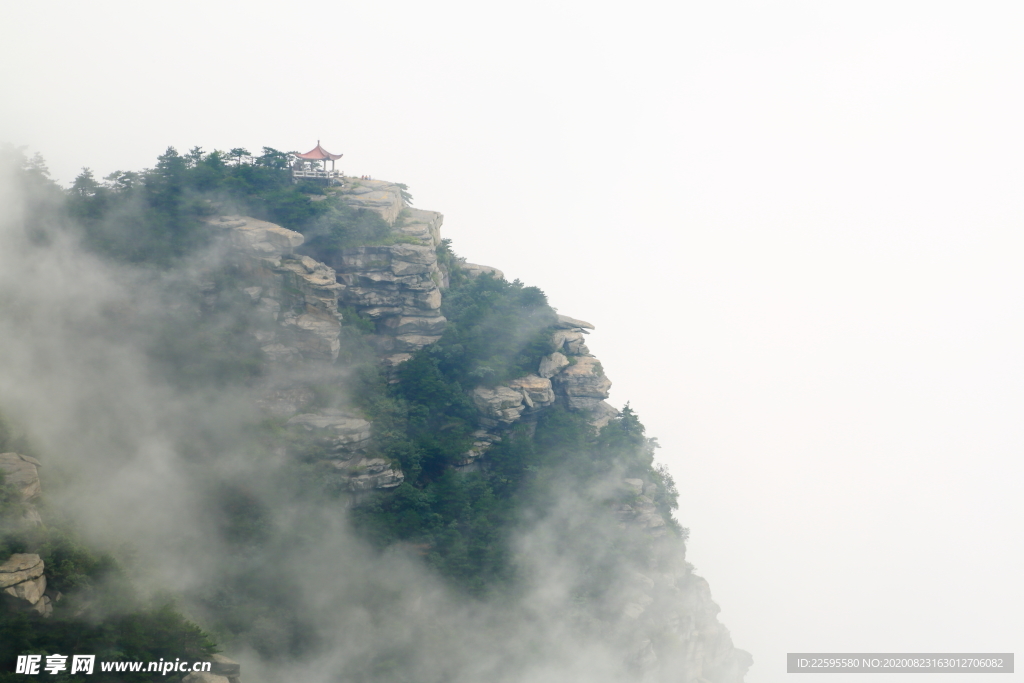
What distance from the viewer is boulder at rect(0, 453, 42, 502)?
29312 mm

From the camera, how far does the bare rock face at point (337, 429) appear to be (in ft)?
156

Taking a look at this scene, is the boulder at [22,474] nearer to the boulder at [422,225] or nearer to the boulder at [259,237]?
the boulder at [259,237]

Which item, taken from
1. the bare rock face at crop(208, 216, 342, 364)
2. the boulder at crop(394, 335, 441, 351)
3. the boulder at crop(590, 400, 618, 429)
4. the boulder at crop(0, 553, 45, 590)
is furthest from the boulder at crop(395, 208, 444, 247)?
the boulder at crop(0, 553, 45, 590)

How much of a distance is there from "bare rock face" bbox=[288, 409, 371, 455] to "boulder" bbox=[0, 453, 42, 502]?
1807 centimetres

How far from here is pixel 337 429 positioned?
48.2 meters

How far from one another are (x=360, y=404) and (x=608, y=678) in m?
30.3

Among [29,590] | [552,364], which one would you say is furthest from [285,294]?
[29,590]

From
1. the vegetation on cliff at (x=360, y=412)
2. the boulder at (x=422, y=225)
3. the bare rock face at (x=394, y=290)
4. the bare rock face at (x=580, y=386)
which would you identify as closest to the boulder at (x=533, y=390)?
the vegetation on cliff at (x=360, y=412)

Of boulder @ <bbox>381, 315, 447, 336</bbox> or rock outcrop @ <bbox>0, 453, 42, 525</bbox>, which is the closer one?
rock outcrop @ <bbox>0, 453, 42, 525</bbox>

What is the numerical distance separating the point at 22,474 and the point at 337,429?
67.6 ft

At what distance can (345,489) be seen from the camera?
47.8 meters

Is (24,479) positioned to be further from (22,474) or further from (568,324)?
(568,324)

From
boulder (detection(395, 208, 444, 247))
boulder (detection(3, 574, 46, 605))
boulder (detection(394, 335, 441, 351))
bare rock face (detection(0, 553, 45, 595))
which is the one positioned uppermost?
boulder (detection(395, 208, 444, 247))

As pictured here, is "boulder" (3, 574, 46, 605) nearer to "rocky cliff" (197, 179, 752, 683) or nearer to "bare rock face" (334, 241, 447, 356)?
"rocky cliff" (197, 179, 752, 683)
